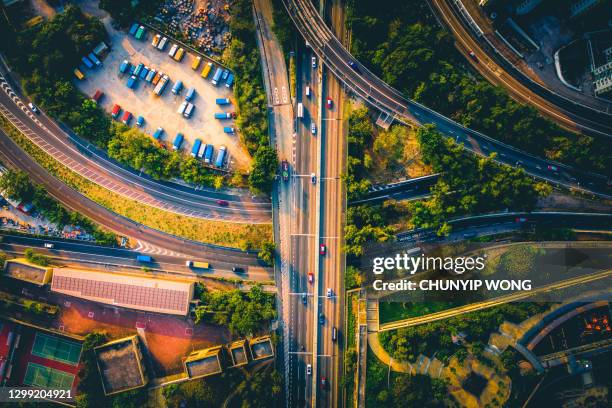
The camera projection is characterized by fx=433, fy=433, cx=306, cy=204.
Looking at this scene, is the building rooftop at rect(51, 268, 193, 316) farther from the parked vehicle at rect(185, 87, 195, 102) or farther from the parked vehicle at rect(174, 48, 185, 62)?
the parked vehicle at rect(174, 48, 185, 62)

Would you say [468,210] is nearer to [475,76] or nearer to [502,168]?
[502,168]

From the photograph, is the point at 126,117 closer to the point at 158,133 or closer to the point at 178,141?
the point at 158,133

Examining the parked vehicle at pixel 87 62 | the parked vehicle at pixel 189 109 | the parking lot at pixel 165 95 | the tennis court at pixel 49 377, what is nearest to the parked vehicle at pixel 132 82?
the parking lot at pixel 165 95

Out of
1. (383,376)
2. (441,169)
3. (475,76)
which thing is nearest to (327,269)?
(383,376)

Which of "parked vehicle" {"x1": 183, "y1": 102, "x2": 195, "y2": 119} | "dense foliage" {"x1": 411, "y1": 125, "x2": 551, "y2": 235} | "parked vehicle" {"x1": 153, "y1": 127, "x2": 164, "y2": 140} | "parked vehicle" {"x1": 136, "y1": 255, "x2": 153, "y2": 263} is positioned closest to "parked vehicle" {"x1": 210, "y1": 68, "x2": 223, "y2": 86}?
Answer: "parked vehicle" {"x1": 183, "y1": 102, "x2": 195, "y2": 119}

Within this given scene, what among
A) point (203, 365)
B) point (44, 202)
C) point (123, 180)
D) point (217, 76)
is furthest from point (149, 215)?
point (203, 365)
